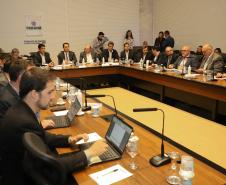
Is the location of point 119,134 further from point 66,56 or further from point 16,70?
point 66,56

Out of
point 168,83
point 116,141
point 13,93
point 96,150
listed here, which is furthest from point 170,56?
point 96,150

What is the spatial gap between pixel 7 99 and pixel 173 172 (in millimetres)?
1539

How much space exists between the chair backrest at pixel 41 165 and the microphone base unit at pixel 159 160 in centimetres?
68

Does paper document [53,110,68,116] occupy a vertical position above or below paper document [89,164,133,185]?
above

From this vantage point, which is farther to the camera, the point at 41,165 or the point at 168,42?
the point at 168,42

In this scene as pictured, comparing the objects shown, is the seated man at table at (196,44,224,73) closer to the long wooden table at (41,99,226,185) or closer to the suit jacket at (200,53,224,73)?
the suit jacket at (200,53,224,73)

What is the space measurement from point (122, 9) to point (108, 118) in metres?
8.57

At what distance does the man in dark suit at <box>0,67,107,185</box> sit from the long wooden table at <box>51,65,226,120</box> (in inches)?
124

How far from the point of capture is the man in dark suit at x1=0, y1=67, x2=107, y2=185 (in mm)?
1489

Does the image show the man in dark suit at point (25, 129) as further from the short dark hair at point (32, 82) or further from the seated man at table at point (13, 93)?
the seated man at table at point (13, 93)

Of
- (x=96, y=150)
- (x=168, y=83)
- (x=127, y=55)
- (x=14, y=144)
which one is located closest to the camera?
(x=14, y=144)

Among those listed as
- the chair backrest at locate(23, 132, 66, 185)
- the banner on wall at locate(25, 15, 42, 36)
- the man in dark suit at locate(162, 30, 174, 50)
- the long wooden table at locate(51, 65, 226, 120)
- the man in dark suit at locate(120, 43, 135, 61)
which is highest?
the banner on wall at locate(25, 15, 42, 36)

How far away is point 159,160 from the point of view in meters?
1.72

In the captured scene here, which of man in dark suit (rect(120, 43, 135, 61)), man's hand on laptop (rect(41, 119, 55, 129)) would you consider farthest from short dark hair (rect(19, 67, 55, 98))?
man in dark suit (rect(120, 43, 135, 61))
